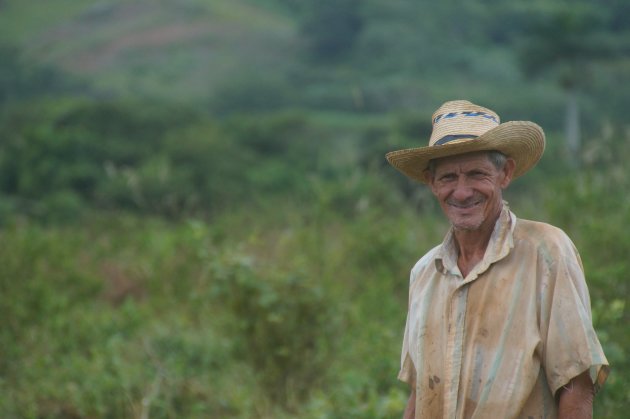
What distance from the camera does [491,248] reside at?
3.25 metres

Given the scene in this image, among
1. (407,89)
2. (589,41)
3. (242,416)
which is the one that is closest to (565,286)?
(242,416)

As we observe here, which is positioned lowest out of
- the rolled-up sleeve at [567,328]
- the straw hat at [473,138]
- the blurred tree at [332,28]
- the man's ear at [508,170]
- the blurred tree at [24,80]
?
the blurred tree at [24,80]

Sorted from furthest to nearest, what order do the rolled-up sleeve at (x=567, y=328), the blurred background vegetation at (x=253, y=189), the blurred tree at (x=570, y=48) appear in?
the blurred tree at (x=570, y=48)
the blurred background vegetation at (x=253, y=189)
the rolled-up sleeve at (x=567, y=328)

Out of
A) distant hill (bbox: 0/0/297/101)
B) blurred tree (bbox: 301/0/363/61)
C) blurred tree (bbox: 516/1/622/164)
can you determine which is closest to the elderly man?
blurred tree (bbox: 516/1/622/164)

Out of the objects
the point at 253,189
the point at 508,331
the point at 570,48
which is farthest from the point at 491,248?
the point at 570,48

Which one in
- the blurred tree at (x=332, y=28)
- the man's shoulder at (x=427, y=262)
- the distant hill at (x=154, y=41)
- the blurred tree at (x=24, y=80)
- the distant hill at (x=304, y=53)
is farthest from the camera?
the distant hill at (x=154, y=41)

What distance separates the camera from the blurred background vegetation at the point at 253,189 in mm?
6969

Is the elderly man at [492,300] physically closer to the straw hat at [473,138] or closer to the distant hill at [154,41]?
the straw hat at [473,138]

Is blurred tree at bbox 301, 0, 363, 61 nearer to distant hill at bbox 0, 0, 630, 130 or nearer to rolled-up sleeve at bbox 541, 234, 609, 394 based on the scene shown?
distant hill at bbox 0, 0, 630, 130

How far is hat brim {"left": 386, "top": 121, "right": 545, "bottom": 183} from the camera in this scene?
3.18 metres

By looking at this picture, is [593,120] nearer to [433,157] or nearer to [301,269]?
[301,269]

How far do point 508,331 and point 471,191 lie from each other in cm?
41

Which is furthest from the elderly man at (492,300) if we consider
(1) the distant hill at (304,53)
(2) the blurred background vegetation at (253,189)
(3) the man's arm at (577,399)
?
(1) the distant hill at (304,53)

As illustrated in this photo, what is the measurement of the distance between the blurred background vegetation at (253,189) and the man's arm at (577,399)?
2121 millimetres
